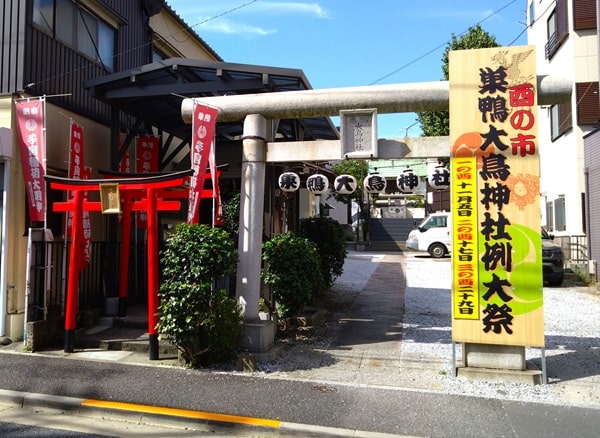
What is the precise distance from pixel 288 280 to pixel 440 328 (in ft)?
10.8

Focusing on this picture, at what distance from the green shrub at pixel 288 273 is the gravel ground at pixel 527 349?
69 cm

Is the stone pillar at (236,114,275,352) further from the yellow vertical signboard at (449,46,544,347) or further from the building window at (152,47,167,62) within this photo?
the building window at (152,47,167,62)

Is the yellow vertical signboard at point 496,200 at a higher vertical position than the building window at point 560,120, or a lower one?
lower

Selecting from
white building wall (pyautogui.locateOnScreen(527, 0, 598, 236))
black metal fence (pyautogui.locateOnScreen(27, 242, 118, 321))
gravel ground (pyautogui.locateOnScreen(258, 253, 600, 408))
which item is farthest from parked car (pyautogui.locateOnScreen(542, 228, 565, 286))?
black metal fence (pyautogui.locateOnScreen(27, 242, 118, 321))

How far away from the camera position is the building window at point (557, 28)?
17016 millimetres

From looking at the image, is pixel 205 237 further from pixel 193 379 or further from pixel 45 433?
pixel 45 433

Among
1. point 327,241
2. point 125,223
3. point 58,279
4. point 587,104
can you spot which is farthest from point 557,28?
point 58,279

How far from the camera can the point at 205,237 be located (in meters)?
6.96

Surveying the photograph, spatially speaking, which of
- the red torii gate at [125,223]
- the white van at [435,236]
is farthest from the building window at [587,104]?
the red torii gate at [125,223]

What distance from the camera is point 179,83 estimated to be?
878cm

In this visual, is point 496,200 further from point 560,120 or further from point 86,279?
point 560,120

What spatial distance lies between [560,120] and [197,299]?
16938mm

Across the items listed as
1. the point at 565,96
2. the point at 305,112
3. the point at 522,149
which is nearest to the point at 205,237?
the point at 305,112

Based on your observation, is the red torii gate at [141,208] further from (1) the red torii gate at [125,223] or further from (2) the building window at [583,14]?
(2) the building window at [583,14]
